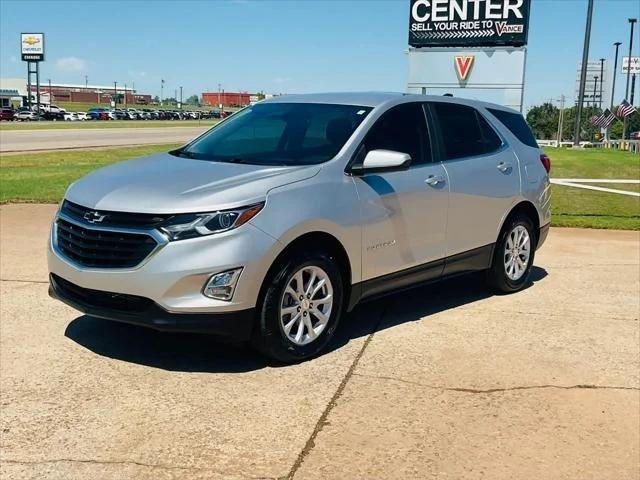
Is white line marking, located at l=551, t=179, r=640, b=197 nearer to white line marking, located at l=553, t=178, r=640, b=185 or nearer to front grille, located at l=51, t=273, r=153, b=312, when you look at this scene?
white line marking, located at l=553, t=178, r=640, b=185

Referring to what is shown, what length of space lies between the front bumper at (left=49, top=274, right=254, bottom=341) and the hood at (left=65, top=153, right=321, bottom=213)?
557mm

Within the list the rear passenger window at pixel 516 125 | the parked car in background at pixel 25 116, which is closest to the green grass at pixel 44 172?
the rear passenger window at pixel 516 125

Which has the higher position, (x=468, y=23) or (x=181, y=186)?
(x=468, y=23)

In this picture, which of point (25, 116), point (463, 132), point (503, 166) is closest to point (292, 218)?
point (463, 132)

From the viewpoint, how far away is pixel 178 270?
4270mm

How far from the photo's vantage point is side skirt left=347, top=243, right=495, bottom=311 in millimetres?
5285

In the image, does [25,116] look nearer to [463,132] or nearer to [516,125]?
[516,125]

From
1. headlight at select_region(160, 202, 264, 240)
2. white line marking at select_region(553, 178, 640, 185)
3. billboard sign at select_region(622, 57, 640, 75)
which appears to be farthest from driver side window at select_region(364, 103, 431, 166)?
billboard sign at select_region(622, 57, 640, 75)

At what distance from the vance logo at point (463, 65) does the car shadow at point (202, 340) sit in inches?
826

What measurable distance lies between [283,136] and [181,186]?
48.9 inches

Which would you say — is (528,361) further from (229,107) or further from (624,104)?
(229,107)

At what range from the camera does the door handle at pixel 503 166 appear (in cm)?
656

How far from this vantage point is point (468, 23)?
25.9 metres

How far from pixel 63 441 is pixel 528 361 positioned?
10.1ft
